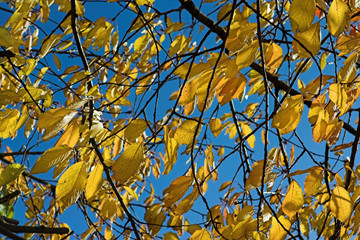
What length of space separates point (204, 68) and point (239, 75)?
76 millimetres

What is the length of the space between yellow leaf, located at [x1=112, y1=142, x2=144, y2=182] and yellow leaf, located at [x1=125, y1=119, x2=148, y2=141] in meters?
0.07

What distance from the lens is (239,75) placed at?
691 mm

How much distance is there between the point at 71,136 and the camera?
71cm

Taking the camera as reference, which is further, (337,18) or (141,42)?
(141,42)

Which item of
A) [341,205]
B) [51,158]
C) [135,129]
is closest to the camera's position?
[51,158]

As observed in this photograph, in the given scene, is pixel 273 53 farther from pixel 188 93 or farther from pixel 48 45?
pixel 48 45

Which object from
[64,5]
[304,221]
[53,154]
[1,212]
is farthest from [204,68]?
[304,221]

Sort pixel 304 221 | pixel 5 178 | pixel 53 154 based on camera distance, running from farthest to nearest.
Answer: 1. pixel 304 221
2. pixel 5 178
3. pixel 53 154

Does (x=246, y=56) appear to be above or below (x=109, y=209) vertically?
below

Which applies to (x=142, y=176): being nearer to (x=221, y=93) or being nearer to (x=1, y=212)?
(x=1, y=212)

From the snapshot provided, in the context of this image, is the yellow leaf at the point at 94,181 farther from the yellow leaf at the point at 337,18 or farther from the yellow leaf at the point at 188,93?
the yellow leaf at the point at 337,18

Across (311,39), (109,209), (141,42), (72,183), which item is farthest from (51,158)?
(109,209)

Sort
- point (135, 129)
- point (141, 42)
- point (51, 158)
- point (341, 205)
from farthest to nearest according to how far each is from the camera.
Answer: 1. point (141, 42)
2. point (341, 205)
3. point (135, 129)
4. point (51, 158)

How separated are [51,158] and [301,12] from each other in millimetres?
468
